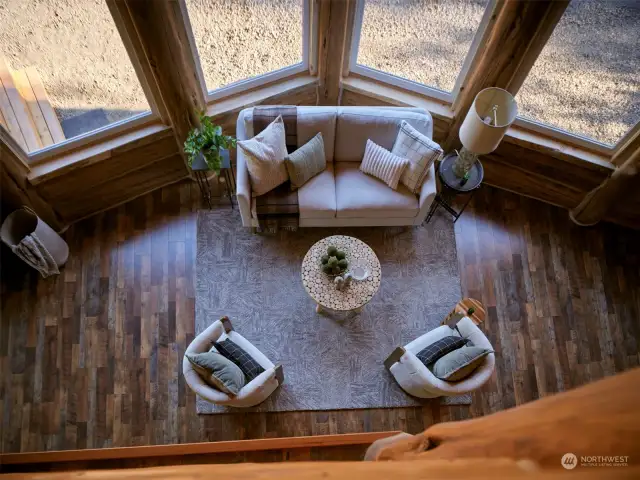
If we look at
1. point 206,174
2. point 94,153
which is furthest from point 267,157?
point 94,153

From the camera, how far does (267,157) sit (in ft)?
12.6

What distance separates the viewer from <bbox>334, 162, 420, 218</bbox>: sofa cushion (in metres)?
A: 4.03

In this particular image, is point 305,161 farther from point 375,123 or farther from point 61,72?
point 61,72

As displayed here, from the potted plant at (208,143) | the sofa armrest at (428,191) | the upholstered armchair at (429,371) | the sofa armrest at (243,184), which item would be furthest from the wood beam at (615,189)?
the potted plant at (208,143)

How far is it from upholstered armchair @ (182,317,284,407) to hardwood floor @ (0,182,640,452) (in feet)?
1.84

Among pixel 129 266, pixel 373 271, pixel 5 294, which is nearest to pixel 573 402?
pixel 373 271

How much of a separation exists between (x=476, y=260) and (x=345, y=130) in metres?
1.68

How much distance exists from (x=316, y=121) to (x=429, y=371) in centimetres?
216

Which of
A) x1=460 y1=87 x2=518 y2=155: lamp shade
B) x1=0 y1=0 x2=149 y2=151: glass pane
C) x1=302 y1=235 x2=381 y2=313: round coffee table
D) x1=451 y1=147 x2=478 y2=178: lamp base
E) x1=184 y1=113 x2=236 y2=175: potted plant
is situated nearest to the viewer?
x1=0 y1=0 x2=149 y2=151: glass pane

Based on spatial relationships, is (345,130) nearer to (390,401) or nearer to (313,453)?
(390,401)

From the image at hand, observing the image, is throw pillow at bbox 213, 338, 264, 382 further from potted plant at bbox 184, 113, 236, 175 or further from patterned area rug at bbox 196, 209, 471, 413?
potted plant at bbox 184, 113, 236, 175

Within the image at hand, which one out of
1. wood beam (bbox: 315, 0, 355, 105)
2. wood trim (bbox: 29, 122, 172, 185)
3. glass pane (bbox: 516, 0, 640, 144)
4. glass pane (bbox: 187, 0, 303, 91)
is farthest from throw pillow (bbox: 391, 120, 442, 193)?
wood trim (bbox: 29, 122, 172, 185)

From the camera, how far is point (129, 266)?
429 cm

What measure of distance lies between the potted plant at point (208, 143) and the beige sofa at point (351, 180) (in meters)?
0.17
